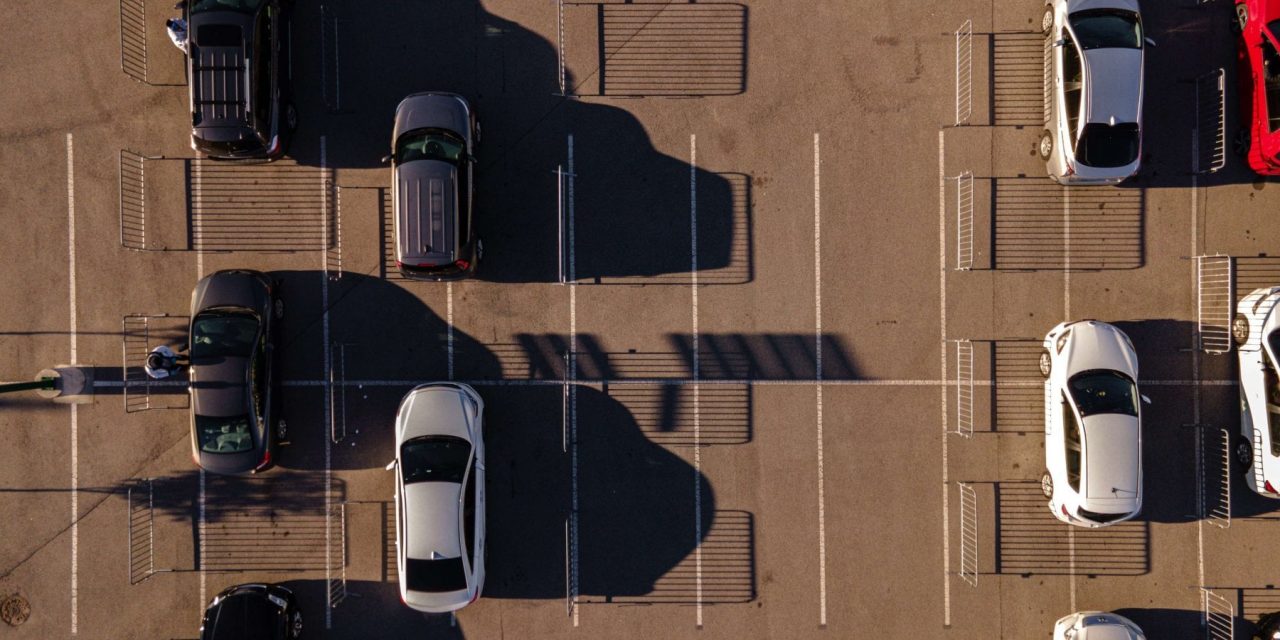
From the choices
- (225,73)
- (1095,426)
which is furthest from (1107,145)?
(225,73)

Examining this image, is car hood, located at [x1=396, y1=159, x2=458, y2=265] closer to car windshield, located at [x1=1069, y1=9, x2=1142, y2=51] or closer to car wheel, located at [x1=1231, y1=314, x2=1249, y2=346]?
car windshield, located at [x1=1069, y1=9, x2=1142, y2=51]

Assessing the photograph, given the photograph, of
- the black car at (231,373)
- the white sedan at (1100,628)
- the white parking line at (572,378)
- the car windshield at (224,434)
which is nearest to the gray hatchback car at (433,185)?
the white parking line at (572,378)

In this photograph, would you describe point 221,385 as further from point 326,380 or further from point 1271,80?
point 1271,80

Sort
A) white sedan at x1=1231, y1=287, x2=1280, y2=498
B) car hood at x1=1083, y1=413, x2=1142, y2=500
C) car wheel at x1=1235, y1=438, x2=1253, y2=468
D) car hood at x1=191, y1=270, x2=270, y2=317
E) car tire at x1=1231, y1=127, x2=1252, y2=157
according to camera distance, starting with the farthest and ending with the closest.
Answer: car tire at x1=1231, y1=127, x2=1252, y2=157 < car wheel at x1=1235, y1=438, x2=1253, y2=468 < car hood at x1=191, y1=270, x2=270, y2=317 < white sedan at x1=1231, y1=287, x2=1280, y2=498 < car hood at x1=1083, y1=413, x2=1142, y2=500

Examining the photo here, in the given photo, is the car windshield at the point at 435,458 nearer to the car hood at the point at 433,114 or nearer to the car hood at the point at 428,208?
the car hood at the point at 428,208

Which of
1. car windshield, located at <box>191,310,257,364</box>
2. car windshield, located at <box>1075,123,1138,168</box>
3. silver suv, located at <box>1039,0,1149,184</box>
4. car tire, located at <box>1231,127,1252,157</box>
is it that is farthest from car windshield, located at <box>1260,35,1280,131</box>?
car windshield, located at <box>191,310,257,364</box>

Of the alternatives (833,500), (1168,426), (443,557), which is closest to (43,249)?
(443,557)
